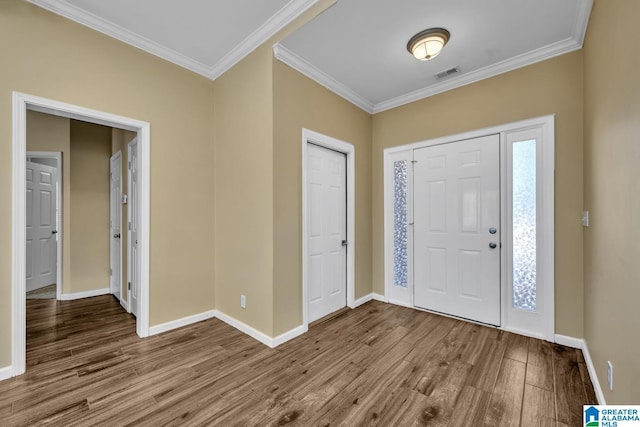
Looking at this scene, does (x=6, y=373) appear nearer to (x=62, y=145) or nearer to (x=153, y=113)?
(x=153, y=113)

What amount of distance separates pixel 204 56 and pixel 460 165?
10.1ft

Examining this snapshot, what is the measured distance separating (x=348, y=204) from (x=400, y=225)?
0.77 meters

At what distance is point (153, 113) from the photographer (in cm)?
269

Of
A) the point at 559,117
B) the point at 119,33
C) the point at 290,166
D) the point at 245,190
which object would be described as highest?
the point at 119,33

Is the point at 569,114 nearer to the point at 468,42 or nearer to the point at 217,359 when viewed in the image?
the point at 468,42

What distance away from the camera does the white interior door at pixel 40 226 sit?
13.2 feet

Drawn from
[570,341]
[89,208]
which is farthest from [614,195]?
[89,208]

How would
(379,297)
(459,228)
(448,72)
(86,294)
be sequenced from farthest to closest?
(86,294) → (379,297) → (459,228) → (448,72)

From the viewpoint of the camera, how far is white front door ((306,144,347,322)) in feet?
9.73

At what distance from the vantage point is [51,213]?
14.2 ft

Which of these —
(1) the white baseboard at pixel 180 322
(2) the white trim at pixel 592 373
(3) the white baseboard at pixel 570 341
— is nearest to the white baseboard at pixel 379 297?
(3) the white baseboard at pixel 570 341

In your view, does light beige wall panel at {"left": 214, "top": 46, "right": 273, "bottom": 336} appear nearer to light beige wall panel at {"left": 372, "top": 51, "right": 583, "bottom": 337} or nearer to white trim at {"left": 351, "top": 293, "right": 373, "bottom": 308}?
white trim at {"left": 351, "top": 293, "right": 373, "bottom": 308}

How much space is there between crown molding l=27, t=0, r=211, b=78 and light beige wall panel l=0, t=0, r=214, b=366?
5 cm

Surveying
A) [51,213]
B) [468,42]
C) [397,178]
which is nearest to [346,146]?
[397,178]
